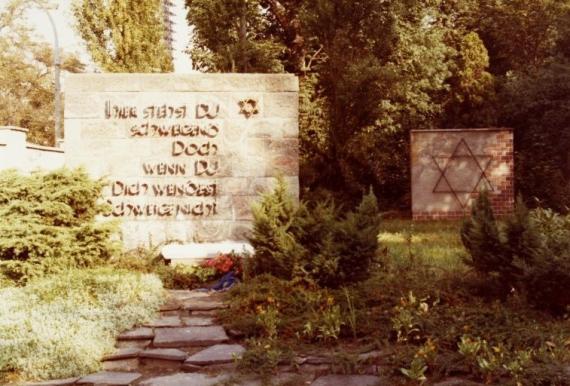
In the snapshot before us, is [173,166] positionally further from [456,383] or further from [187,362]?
[456,383]

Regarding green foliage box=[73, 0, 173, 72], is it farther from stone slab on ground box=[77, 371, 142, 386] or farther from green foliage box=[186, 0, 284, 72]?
stone slab on ground box=[77, 371, 142, 386]

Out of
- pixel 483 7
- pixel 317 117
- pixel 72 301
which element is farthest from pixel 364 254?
pixel 483 7

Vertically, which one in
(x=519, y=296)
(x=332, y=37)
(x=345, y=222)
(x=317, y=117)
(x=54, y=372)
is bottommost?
(x=54, y=372)

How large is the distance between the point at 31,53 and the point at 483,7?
3087cm

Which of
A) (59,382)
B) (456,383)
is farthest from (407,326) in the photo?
(59,382)

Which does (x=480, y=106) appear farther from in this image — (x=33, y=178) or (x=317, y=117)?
(x=33, y=178)

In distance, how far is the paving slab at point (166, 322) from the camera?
560cm

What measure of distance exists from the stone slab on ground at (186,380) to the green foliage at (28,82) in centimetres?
3926

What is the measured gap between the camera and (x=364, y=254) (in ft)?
20.1

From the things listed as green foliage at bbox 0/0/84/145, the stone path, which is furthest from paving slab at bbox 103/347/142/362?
green foliage at bbox 0/0/84/145

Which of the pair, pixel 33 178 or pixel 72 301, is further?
pixel 33 178

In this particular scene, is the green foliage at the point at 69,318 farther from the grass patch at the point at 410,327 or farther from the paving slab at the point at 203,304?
the grass patch at the point at 410,327

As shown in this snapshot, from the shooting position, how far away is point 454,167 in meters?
16.8

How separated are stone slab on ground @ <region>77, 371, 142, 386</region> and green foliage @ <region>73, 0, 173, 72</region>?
11.0m
